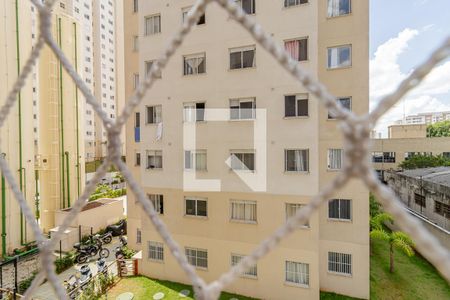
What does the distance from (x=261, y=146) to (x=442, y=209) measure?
6769 millimetres

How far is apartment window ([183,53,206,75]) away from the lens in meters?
→ 6.30

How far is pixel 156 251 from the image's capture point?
6781mm

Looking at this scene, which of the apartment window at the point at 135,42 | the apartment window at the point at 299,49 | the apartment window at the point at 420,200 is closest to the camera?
the apartment window at the point at 299,49

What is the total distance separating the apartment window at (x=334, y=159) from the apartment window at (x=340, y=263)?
204 centimetres

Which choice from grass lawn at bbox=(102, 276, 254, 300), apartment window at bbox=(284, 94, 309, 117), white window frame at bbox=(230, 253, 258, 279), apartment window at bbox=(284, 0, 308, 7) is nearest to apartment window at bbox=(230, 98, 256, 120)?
apartment window at bbox=(284, 94, 309, 117)

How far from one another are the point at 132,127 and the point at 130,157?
3.07 ft

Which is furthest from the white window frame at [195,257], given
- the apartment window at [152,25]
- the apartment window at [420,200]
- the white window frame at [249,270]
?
the apartment window at [420,200]

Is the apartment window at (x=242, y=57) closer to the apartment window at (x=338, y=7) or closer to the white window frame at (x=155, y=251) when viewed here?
the apartment window at (x=338, y=7)

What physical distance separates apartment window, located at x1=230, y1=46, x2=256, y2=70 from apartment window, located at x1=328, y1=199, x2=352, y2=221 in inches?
148

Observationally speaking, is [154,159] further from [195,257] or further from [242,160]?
[195,257]

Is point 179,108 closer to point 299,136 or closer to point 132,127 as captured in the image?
point 132,127

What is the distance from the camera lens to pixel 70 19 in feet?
31.7

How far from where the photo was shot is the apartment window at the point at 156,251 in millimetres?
6710

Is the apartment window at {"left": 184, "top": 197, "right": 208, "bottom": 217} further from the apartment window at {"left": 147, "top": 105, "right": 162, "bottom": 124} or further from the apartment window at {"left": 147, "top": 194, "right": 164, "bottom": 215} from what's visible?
the apartment window at {"left": 147, "top": 105, "right": 162, "bottom": 124}
